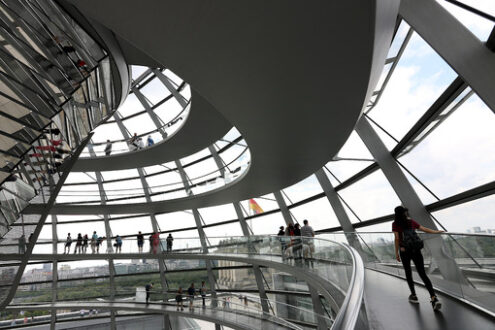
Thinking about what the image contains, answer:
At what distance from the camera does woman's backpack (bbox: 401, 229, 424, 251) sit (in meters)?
5.43

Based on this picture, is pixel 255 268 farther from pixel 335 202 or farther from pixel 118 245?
pixel 335 202

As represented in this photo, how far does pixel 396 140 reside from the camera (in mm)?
12398

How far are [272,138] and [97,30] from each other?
236 inches

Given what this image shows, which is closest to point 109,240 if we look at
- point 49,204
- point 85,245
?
point 85,245

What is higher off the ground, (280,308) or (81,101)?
(81,101)

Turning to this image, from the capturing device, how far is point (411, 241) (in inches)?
216

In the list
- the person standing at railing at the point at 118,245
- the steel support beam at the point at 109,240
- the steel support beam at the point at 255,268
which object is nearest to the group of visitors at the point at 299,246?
the steel support beam at the point at 255,268

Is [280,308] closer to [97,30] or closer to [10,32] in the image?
[97,30]

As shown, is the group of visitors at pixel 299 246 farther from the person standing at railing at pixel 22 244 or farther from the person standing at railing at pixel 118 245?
the person standing at railing at pixel 118 245

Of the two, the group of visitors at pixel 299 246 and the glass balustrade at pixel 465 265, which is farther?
the group of visitors at pixel 299 246

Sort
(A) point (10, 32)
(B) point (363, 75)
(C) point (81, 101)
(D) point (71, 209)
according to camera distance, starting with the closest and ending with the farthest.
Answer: (A) point (10, 32), (B) point (363, 75), (C) point (81, 101), (D) point (71, 209)

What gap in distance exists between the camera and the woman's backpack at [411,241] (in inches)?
214

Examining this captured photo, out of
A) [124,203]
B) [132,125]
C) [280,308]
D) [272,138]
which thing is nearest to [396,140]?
[272,138]

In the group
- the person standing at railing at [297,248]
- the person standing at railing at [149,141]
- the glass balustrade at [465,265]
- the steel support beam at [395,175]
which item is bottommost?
the glass balustrade at [465,265]
